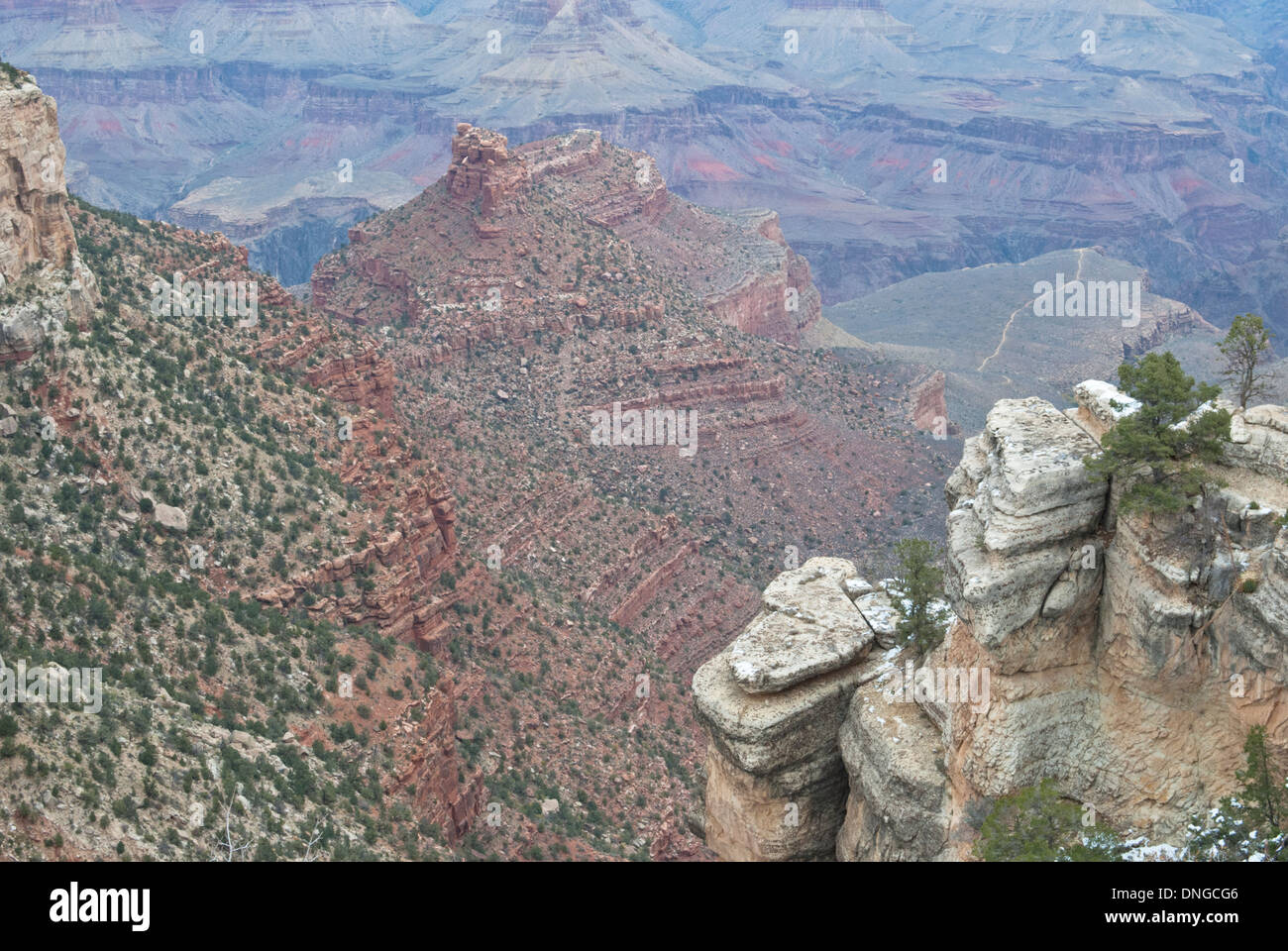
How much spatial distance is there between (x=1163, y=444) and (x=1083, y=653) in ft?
16.5

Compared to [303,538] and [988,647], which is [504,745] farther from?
[988,647]

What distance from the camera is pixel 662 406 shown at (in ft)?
293

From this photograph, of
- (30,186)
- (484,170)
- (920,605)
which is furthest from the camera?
(484,170)

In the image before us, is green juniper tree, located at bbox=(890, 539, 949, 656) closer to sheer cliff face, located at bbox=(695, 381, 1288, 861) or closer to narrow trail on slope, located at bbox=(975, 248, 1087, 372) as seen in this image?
sheer cliff face, located at bbox=(695, 381, 1288, 861)

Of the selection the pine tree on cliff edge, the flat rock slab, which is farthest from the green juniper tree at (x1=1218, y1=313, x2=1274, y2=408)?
the flat rock slab

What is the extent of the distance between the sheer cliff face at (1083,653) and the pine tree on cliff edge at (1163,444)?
532 millimetres

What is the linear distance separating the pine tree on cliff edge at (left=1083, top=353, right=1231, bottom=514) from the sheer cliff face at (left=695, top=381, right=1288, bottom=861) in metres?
0.53

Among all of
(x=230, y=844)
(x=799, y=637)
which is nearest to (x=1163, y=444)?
(x=799, y=637)

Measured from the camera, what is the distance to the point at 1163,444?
30.5 meters

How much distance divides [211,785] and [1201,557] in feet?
80.1

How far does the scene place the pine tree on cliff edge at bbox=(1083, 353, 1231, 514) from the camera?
30.1 meters

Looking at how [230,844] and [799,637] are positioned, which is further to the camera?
[799,637]

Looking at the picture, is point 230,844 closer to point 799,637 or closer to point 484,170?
point 799,637

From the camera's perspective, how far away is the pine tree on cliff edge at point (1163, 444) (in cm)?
3011
